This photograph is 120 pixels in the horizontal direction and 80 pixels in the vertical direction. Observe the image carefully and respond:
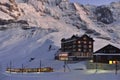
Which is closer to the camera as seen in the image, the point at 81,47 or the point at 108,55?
the point at 108,55

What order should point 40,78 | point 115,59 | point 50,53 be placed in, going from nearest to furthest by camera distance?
point 40,78 → point 115,59 → point 50,53

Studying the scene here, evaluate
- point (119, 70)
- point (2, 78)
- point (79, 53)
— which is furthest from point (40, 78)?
point (79, 53)

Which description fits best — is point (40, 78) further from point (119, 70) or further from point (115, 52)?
point (115, 52)

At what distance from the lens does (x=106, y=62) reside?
93188 mm

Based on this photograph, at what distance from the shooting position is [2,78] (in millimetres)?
72562

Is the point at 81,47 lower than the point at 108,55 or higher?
higher

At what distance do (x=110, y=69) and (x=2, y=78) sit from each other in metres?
24.1

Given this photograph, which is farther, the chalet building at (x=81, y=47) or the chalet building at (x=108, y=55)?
the chalet building at (x=81, y=47)

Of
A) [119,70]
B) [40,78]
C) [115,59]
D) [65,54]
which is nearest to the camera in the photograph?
[40,78]

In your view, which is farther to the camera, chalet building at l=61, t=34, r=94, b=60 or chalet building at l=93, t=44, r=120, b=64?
chalet building at l=61, t=34, r=94, b=60

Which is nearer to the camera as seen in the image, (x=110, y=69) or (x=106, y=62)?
(x=110, y=69)

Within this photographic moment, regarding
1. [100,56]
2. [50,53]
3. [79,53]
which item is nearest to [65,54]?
[79,53]

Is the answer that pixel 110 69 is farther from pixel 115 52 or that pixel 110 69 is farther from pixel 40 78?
pixel 40 78

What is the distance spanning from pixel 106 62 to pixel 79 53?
49.5 meters
